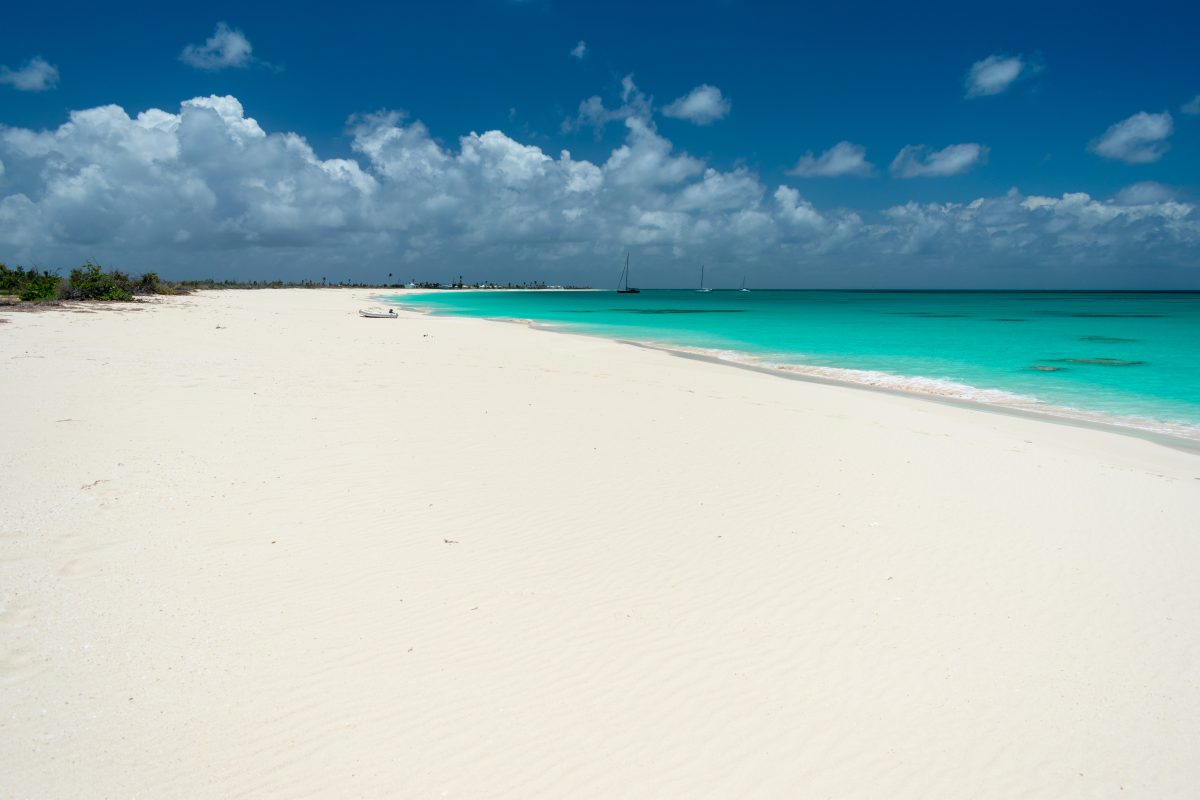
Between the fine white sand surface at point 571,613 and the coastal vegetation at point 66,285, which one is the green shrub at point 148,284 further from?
the fine white sand surface at point 571,613

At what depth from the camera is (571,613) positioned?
4289mm

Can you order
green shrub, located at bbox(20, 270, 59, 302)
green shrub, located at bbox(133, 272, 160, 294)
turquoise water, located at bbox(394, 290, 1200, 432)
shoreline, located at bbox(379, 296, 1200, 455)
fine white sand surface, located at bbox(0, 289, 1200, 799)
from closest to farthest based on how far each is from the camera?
fine white sand surface, located at bbox(0, 289, 1200, 799)
shoreline, located at bbox(379, 296, 1200, 455)
turquoise water, located at bbox(394, 290, 1200, 432)
green shrub, located at bbox(20, 270, 59, 302)
green shrub, located at bbox(133, 272, 160, 294)

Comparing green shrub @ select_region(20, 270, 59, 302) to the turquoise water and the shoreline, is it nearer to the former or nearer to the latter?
the turquoise water

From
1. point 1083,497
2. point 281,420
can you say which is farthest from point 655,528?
point 281,420

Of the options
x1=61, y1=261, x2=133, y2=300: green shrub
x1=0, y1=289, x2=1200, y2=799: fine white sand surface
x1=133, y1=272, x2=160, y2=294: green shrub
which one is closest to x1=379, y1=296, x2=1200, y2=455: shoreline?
x1=0, y1=289, x2=1200, y2=799: fine white sand surface

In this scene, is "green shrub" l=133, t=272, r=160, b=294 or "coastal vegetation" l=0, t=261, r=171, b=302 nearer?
"coastal vegetation" l=0, t=261, r=171, b=302

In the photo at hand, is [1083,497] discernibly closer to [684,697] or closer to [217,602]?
[684,697]

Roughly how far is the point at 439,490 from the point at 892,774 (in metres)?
4.72

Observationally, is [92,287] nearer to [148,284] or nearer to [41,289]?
[41,289]

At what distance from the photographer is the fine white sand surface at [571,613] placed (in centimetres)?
301

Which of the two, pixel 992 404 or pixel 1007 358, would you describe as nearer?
pixel 992 404

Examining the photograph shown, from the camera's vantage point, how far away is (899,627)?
13.9ft

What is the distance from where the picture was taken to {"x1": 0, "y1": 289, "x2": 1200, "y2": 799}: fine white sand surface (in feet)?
9.87

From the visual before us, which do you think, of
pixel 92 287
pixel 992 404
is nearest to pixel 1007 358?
pixel 992 404
